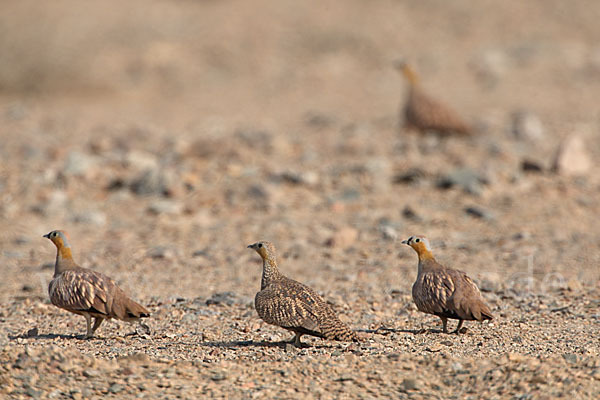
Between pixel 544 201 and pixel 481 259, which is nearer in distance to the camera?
pixel 481 259

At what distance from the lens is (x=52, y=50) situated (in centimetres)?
1894

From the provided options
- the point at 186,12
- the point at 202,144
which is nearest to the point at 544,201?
the point at 202,144

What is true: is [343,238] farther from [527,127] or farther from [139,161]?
[527,127]

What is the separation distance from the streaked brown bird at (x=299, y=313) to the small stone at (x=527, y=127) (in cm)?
905

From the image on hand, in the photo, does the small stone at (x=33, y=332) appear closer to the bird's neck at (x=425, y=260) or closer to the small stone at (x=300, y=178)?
the bird's neck at (x=425, y=260)

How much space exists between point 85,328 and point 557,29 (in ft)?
61.3

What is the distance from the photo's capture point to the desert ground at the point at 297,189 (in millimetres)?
5414

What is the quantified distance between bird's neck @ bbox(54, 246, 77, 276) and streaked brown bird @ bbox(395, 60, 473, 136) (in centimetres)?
824

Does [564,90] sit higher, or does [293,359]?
[564,90]

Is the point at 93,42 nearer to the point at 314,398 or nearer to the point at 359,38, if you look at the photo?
the point at 359,38

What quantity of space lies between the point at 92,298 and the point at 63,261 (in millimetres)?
779

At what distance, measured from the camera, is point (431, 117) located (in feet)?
45.4

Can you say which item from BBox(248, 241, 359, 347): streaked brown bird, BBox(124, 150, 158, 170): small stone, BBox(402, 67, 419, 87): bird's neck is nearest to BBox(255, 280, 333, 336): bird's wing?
BBox(248, 241, 359, 347): streaked brown bird

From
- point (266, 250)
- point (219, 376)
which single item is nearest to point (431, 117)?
point (266, 250)
